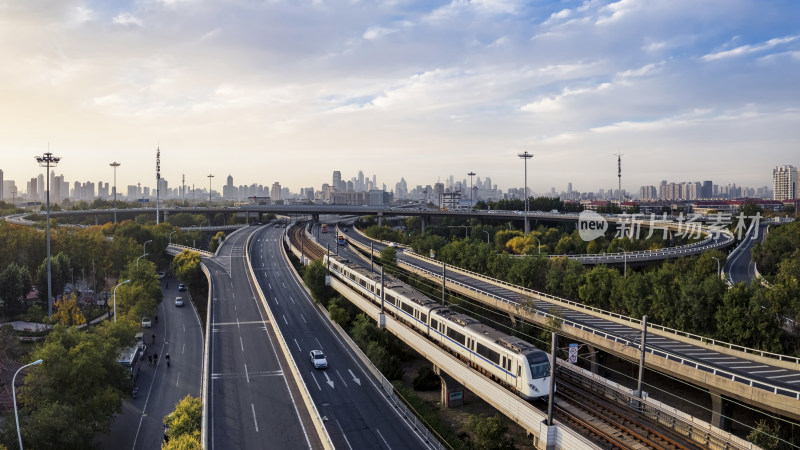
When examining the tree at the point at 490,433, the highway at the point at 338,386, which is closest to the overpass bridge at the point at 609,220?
the highway at the point at 338,386

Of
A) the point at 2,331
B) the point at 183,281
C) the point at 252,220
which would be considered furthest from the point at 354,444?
the point at 252,220

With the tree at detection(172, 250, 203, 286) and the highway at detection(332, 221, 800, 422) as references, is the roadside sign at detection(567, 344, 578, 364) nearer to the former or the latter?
the highway at detection(332, 221, 800, 422)

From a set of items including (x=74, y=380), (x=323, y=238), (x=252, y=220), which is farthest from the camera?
(x=252, y=220)

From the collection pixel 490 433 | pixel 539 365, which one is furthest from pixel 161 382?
pixel 539 365

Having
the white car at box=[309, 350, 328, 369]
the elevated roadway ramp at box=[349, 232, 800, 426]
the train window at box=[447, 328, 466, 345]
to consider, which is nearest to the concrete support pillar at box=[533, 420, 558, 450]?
the train window at box=[447, 328, 466, 345]

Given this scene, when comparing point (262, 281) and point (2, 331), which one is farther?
point (262, 281)

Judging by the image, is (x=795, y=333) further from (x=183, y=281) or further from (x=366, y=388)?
(x=183, y=281)
